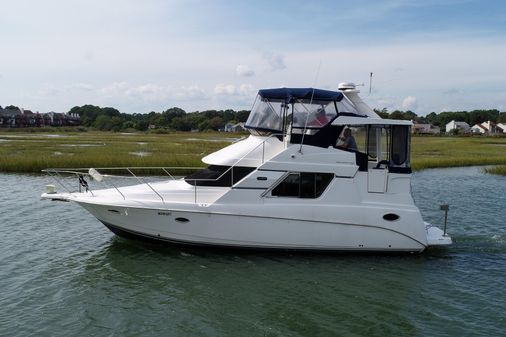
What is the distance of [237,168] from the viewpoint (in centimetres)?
1206

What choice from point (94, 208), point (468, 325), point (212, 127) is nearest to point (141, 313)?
point (94, 208)

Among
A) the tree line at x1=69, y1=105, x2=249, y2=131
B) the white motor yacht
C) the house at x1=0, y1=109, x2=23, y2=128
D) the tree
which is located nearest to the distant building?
the house at x1=0, y1=109, x2=23, y2=128

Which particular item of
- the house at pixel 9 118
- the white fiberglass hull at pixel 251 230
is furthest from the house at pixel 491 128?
the white fiberglass hull at pixel 251 230

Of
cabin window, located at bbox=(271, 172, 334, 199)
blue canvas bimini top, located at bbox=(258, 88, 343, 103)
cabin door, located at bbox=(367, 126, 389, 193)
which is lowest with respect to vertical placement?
cabin window, located at bbox=(271, 172, 334, 199)

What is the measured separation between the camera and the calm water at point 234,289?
28.1 ft

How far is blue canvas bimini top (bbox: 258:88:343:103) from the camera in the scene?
481 inches

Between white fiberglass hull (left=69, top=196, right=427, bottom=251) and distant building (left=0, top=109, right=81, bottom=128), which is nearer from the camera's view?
white fiberglass hull (left=69, top=196, right=427, bottom=251)

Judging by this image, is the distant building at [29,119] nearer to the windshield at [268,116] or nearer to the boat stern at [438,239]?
the windshield at [268,116]

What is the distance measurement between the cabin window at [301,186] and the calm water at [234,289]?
1.66 meters

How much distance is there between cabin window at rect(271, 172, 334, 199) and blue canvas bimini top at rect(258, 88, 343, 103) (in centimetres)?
210

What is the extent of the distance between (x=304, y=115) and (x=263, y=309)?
5447mm

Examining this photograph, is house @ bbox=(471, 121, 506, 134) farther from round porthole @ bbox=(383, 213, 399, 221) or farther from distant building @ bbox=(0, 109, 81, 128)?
round porthole @ bbox=(383, 213, 399, 221)

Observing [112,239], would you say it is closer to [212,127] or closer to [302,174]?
[302,174]

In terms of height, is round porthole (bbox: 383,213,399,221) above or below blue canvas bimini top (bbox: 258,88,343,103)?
below
